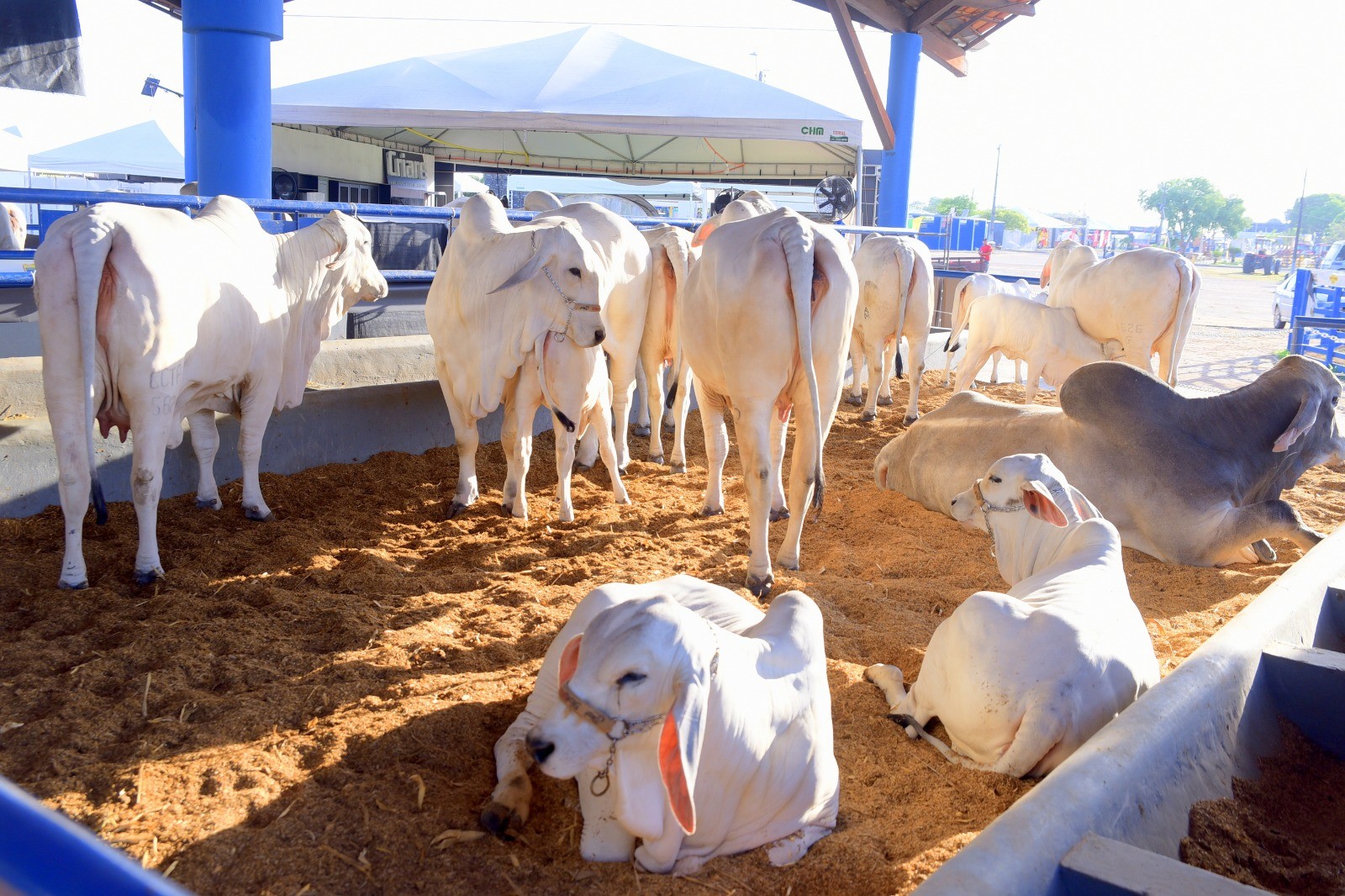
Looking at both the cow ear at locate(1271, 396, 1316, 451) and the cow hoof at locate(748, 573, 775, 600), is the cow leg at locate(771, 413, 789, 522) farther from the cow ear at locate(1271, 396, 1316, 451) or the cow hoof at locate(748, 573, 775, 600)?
the cow ear at locate(1271, 396, 1316, 451)

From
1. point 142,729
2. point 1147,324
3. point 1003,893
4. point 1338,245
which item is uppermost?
point 1338,245

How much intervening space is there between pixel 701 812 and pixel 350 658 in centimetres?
165

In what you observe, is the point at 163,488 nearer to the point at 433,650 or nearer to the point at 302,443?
the point at 302,443

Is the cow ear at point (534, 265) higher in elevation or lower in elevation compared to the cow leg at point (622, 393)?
higher

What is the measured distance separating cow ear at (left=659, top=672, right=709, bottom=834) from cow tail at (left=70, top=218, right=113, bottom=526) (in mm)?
3008

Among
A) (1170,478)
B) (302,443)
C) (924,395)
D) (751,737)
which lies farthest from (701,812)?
(924,395)

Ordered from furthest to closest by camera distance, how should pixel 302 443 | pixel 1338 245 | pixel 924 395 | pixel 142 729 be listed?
1. pixel 1338 245
2. pixel 924 395
3. pixel 302 443
4. pixel 142 729

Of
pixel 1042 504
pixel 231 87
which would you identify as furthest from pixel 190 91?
pixel 1042 504

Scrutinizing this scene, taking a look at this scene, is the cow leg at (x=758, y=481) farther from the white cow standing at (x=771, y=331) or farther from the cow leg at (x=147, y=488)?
the cow leg at (x=147, y=488)

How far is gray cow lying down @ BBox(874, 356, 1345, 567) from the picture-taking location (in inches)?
212

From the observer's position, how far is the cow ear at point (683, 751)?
2117 millimetres

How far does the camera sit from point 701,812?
245 cm

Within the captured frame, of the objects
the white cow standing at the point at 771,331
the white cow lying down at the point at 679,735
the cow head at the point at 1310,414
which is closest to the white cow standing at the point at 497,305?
the white cow standing at the point at 771,331

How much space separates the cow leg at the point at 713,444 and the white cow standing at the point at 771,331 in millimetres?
507
